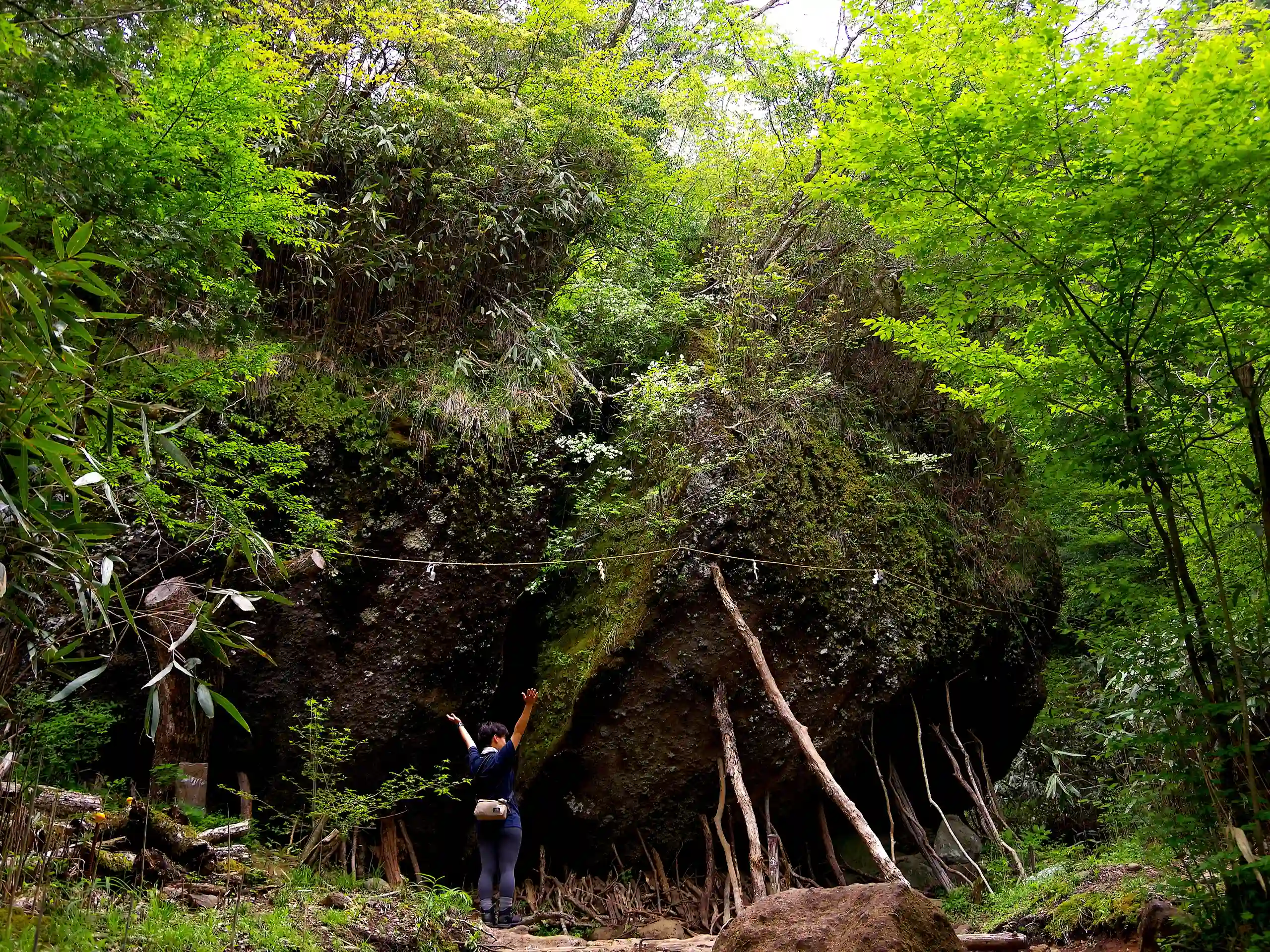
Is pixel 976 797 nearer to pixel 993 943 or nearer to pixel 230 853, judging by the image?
pixel 993 943

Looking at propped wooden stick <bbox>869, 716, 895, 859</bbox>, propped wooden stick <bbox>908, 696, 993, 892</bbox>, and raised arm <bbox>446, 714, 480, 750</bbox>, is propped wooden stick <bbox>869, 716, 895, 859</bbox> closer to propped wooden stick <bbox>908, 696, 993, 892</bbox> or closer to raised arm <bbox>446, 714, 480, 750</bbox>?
propped wooden stick <bbox>908, 696, 993, 892</bbox>

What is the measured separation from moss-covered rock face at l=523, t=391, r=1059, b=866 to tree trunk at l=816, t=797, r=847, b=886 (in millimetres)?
120

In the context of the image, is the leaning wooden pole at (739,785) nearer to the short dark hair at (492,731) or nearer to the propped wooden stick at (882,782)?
the propped wooden stick at (882,782)

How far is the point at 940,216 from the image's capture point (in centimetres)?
498

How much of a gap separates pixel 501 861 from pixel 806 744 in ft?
8.45

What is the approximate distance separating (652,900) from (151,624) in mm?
4951

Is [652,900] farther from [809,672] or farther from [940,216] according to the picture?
[940,216]

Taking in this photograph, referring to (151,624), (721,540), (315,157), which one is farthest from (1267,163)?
(315,157)

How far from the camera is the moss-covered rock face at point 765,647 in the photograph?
7531mm

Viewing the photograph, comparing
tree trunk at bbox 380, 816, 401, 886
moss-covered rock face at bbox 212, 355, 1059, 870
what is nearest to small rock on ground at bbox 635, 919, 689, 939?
moss-covered rock face at bbox 212, 355, 1059, 870

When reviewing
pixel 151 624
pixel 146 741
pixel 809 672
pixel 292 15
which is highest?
pixel 292 15

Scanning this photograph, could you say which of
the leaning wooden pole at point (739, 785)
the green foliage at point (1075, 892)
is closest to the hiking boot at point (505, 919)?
the leaning wooden pole at point (739, 785)

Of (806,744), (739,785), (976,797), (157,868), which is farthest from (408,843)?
(976,797)

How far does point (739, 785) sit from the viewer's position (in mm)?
6734
